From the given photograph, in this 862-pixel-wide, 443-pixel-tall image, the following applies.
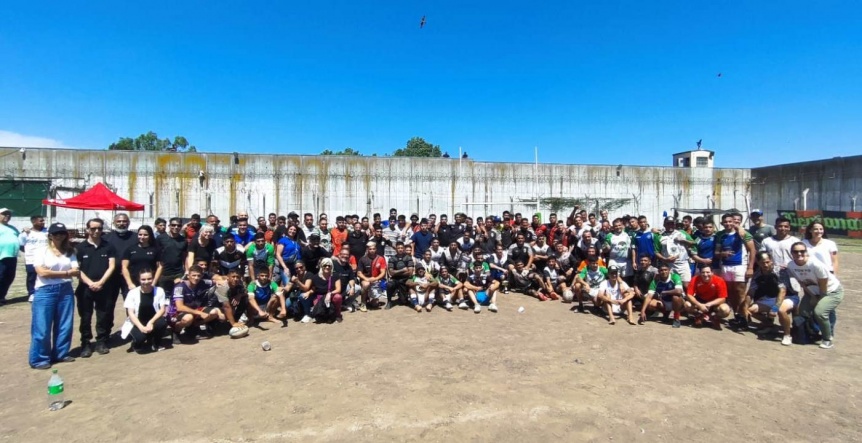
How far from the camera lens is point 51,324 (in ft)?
16.6

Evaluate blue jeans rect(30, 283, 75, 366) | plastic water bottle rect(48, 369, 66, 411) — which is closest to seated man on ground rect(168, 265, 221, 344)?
blue jeans rect(30, 283, 75, 366)

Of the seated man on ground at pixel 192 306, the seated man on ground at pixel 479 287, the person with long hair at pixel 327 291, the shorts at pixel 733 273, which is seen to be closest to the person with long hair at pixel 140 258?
the seated man on ground at pixel 192 306

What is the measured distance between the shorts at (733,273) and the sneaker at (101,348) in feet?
29.5

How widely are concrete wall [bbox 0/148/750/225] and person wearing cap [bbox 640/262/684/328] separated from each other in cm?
1445

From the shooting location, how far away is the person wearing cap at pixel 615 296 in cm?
711

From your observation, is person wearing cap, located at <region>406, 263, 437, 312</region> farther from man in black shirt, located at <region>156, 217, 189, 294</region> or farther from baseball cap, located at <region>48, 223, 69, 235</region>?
baseball cap, located at <region>48, 223, 69, 235</region>

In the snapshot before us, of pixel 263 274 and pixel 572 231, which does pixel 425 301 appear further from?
pixel 572 231

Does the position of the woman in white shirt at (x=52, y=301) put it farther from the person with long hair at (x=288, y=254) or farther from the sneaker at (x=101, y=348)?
Result: the person with long hair at (x=288, y=254)

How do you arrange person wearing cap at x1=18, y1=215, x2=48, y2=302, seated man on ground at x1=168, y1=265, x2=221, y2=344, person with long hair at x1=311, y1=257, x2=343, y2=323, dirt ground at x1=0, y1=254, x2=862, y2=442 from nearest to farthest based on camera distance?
dirt ground at x1=0, y1=254, x2=862, y2=442, seated man on ground at x1=168, y1=265, x2=221, y2=344, person wearing cap at x1=18, y1=215, x2=48, y2=302, person with long hair at x1=311, y1=257, x2=343, y2=323

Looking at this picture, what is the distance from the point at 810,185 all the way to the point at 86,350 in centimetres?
3249

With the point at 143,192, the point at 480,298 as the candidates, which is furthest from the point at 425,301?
the point at 143,192

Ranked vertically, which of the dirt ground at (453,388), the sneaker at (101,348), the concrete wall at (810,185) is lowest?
the dirt ground at (453,388)

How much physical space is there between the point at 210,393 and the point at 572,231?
7.63 m

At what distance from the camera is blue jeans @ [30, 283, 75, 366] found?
16.2 feet
